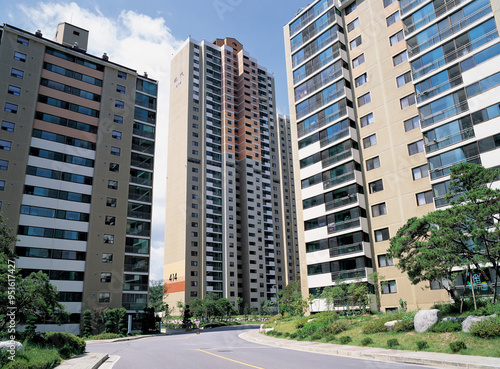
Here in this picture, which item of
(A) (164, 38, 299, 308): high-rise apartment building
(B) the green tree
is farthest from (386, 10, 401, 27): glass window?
(A) (164, 38, 299, 308): high-rise apartment building

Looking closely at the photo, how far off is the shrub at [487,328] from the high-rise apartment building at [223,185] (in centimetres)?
8092

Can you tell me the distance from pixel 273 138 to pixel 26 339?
11857cm

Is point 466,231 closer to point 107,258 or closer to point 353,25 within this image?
point 353,25

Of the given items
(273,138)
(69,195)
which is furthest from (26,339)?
(273,138)

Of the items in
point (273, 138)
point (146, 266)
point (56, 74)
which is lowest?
point (146, 266)

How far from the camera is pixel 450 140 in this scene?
37.4m

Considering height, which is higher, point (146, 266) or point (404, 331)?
point (146, 266)

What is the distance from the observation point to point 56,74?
5669cm

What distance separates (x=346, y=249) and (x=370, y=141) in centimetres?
1396

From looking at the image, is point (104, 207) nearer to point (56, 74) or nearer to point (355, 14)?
point (56, 74)

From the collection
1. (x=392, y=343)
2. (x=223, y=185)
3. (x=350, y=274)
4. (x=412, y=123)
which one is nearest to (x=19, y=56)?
(x=412, y=123)

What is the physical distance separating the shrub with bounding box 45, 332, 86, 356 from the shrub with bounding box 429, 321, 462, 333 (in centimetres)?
2138

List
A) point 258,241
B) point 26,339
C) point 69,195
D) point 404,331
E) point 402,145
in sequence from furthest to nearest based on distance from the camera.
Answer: point 258,241, point 69,195, point 402,145, point 404,331, point 26,339

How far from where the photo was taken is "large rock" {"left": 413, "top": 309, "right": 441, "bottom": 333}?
21547 mm
